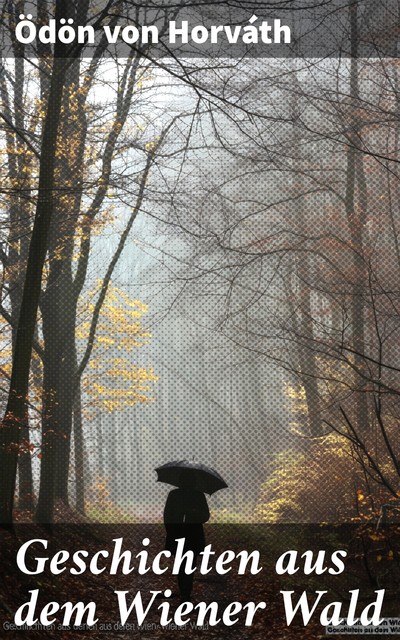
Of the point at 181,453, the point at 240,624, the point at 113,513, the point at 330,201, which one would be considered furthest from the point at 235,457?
the point at 240,624

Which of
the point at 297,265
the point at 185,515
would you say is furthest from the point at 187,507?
the point at 297,265

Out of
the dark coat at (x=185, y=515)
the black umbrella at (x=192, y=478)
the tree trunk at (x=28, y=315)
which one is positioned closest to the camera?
the dark coat at (x=185, y=515)

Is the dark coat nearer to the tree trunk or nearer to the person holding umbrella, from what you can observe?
the person holding umbrella

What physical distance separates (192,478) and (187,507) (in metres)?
0.36

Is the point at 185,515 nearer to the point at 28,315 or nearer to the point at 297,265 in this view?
the point at 28,315

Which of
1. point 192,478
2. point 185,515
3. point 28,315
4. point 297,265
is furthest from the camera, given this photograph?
point 297,265

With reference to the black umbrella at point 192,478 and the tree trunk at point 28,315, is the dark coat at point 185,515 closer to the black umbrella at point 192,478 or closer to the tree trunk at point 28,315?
the black umbrella at point 192,478

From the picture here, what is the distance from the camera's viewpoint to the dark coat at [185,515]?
771 cm

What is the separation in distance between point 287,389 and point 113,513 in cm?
651

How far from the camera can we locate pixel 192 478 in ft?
26.0

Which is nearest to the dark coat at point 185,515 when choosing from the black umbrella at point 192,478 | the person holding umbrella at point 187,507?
the person holding umbrella at point 187,507

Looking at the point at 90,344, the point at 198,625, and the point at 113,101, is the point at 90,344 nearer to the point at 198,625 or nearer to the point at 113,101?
the point at 113,101

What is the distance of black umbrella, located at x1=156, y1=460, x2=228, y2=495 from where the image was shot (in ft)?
25.9

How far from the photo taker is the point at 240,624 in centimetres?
813
